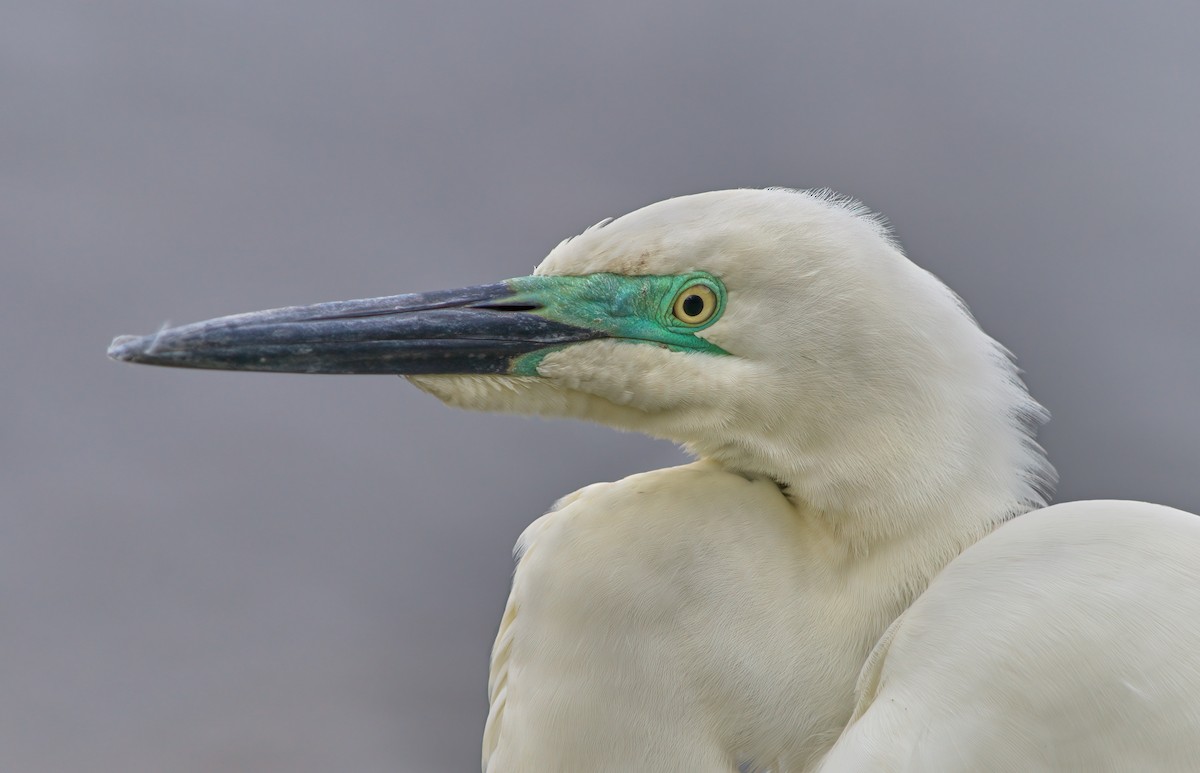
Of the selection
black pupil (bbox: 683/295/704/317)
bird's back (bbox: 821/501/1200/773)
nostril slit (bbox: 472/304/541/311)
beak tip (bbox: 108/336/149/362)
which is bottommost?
bird's back (bbox: 821/501/1200/773)

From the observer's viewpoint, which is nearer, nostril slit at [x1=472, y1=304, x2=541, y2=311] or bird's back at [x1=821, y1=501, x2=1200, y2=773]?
bird's back at [x1=821, y1=501, x2=1200, y2=773]

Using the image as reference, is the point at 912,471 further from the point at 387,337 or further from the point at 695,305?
the point at 387,337

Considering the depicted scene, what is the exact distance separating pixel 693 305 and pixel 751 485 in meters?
0.16

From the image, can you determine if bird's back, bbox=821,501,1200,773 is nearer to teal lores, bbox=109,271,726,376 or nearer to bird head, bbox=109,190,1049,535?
bird head, bbox=109,190,1049,535

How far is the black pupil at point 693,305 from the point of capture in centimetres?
107

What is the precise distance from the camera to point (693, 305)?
42.2 inches

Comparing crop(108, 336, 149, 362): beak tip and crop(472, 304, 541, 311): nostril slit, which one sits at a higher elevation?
crop(108, 336, 149, 362): beak tip

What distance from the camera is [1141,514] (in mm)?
1059

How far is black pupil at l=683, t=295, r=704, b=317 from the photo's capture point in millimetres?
1071

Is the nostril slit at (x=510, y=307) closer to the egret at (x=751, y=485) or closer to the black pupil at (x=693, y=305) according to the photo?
the egret at (x=751, y=485)

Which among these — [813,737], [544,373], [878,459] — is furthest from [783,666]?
[544,373]

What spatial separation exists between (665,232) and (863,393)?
21cm

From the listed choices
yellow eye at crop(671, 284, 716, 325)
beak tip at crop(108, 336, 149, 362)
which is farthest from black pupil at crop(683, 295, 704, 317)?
beak tip at crop(108, 336, 149, 362)

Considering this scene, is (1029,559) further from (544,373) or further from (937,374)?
(544,373)
